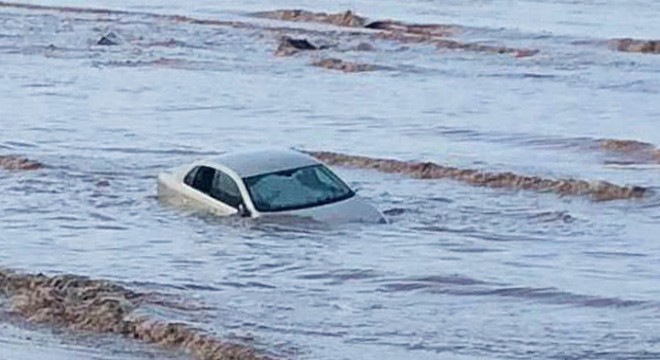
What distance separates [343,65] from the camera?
49562mm

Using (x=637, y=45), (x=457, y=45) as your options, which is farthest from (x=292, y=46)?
(x=637, y=45)

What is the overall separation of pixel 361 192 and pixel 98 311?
10.3 metres

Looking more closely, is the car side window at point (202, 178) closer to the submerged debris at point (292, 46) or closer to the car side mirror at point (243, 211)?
the car side mirror at point (243, 211)

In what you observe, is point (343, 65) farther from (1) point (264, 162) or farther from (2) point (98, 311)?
(2) point (98, 311)

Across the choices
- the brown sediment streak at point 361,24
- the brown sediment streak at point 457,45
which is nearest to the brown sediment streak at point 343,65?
the brown sediment streak at point 361,24

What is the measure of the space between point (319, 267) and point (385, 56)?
104 feet

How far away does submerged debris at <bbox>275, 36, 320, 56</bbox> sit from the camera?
53.5m

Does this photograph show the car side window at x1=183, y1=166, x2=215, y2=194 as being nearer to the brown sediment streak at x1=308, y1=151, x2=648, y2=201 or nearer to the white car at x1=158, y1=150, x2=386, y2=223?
the white car at x1=158, y1=150, x2=386, y2=223

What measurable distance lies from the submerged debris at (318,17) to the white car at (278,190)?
125 ft

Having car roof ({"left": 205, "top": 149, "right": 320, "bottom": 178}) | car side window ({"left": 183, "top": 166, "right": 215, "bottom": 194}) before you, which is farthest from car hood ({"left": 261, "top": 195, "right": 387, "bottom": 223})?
car side window ({"left": 183, "top": 166, "right": 215, "bottom": 194})

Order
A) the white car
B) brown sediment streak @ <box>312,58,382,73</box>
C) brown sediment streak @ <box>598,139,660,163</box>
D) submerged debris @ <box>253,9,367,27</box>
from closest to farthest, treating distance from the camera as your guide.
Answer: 1. the white car
2. brown sediment streak @ <box>598,139,660,163</box>
3. brown sediment streak @ <box>312,58,382,73</box>
4. submerged debris @ <box>253,9,367,27</box>

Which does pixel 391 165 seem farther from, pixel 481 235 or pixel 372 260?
pixel 372 260

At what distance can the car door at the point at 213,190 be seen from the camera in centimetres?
2519

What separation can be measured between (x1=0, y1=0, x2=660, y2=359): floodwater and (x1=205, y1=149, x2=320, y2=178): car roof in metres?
0.76
